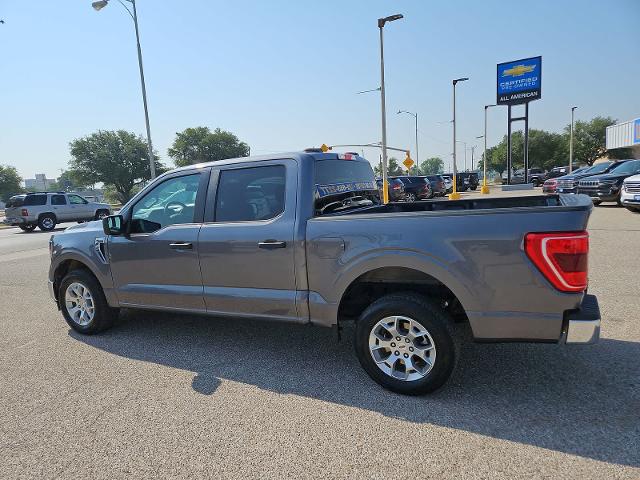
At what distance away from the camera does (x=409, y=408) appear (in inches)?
121

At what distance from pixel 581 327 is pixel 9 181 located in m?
98.5

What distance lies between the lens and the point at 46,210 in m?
22.0

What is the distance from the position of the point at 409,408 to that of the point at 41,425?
2589 mm

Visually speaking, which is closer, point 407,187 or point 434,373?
point 434,373

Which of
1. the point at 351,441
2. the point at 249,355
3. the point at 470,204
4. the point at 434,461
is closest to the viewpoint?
the point at 434,461

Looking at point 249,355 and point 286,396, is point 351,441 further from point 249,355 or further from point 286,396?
point 249,355

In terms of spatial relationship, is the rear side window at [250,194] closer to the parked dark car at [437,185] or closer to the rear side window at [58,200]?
the rear side window at [58,200]

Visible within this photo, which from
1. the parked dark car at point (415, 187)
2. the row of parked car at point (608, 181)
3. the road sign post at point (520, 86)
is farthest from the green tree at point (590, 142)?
the row of parked car at point (608, 181)

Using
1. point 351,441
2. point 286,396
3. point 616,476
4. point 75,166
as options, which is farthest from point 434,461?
point 75,166

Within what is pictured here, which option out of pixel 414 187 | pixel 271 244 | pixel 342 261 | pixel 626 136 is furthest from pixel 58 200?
pixel 626 136

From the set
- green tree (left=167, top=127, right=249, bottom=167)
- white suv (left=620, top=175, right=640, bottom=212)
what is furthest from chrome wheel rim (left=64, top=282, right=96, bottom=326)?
green tree (left=167, top=127, right=249, bottom=167)

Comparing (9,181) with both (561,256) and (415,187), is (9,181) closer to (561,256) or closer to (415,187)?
(415,187)

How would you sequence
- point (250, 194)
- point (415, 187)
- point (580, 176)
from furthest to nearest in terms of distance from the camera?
1. point (415, 187)
2. point (580, 176)
3. point (250, 194)

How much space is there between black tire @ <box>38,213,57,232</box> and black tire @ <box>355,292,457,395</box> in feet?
75.5
